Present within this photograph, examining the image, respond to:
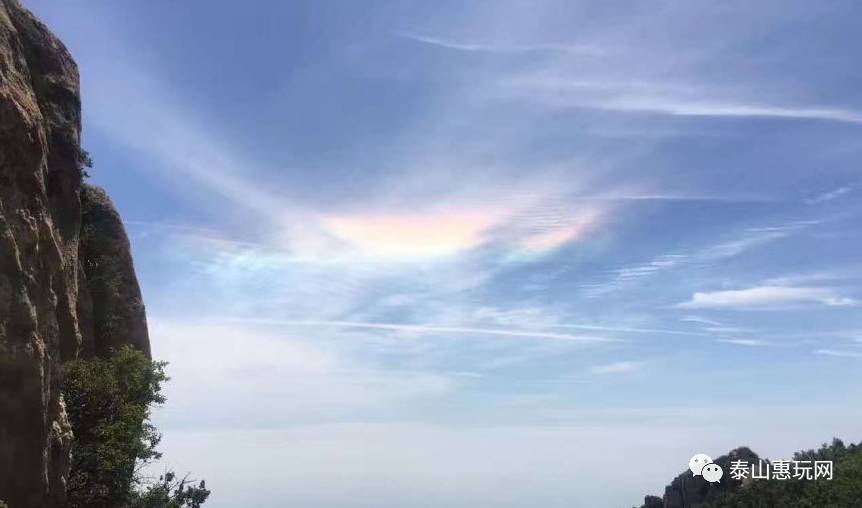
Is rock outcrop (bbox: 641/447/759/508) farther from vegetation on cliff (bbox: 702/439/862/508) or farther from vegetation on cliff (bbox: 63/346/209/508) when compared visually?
vegetation on cliff (bbox: 63/346/209/508)

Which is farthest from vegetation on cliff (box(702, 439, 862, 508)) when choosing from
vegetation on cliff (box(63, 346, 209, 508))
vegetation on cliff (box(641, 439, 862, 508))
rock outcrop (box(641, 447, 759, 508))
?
vegetation on cliff (box(63, 346, 209, 508))

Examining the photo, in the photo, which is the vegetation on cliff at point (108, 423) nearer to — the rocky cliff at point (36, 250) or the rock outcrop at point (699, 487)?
the rocky cliff at point (36, 250)

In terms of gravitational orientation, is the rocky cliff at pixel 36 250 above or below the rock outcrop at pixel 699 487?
above

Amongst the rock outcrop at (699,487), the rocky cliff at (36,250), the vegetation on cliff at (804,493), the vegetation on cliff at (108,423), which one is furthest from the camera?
the rock outcrop at (699,487)

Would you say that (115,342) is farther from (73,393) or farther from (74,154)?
(74,154)

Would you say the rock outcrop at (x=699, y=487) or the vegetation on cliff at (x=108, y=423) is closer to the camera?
the vegetation on cliff at (x=108, y=423)

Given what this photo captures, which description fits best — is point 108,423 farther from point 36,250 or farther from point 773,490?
point 773,490

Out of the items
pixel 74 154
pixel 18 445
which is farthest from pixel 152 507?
pixel 74 154

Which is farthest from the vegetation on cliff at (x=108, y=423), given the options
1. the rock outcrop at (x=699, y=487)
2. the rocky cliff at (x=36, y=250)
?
the rock outcrop at (x=699, y=487)
